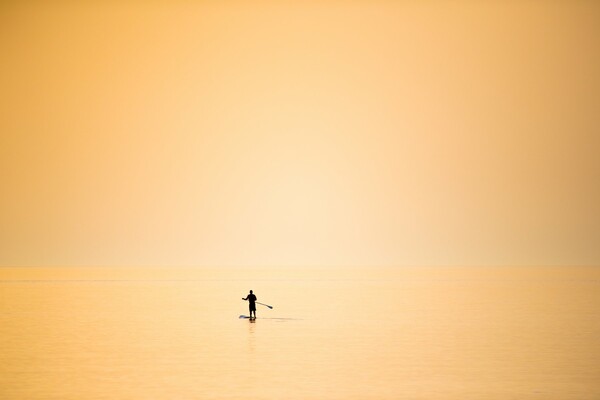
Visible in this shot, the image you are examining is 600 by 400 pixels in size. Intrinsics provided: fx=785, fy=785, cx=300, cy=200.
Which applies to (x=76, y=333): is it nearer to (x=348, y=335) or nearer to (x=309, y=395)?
(x=348, y=335)

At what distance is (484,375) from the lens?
25.0 metres

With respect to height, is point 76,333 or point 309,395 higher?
point 76,333

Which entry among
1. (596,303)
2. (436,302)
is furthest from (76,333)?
(596,303)

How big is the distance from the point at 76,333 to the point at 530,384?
2252 centimetres

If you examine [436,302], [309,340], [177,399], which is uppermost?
[436,302]

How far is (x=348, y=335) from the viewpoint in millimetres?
36719

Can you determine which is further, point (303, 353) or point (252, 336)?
point (252, 336)

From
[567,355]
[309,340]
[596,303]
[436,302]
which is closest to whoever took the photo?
[567,355]

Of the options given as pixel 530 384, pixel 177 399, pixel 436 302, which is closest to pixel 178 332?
pixel 177 399

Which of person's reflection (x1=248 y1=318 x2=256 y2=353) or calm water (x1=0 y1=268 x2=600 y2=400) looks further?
person's reflection (x1=248 y1=318 x2=256 y2=353)

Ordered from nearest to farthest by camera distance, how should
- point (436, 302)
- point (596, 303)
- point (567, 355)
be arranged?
1. point (567, 355)
2. point (596, 303)
3. point (436, 302)

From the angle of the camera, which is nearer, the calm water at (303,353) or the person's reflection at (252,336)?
the calm water at (303,353)

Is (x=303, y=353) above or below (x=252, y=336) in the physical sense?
below

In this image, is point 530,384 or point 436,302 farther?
point 436,302
